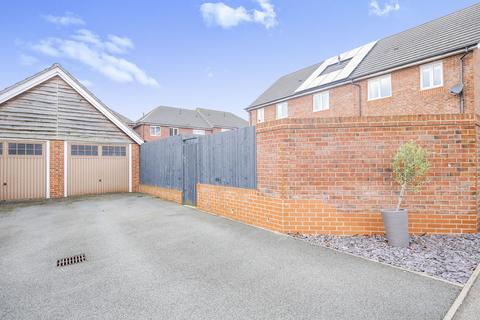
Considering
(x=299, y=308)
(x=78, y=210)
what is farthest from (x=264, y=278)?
(x=78, y=210)

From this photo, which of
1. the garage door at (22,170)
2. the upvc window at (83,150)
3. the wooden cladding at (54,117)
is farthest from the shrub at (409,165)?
the garage door at (22,170)

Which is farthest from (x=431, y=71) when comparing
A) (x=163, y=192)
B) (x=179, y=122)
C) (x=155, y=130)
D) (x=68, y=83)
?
(x=155, y=130)

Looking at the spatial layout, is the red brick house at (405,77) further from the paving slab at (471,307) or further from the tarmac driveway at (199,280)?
the tarmac driveway at (199,280)

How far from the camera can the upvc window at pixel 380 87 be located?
1434 cm

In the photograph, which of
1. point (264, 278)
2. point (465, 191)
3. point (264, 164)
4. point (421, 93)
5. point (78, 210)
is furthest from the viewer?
point (421, 93)

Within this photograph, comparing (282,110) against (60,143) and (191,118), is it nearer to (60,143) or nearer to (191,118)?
(60,143)

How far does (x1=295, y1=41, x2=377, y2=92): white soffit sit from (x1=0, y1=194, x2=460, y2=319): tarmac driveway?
15.4 metres

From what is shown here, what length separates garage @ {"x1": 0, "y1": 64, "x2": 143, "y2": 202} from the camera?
10.6m

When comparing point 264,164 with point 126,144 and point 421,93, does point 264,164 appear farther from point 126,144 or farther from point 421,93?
point 421,93

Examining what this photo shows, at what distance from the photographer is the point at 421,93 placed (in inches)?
506

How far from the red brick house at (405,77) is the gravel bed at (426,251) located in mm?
10248

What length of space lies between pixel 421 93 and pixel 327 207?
1181 centimetres

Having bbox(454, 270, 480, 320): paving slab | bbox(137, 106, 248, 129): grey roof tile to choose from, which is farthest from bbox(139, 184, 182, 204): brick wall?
bbox(137, 106, 248, 129): grey roof tile

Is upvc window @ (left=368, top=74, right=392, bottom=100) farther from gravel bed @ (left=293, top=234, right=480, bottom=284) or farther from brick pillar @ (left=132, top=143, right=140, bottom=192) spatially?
brick pillar @ (left=132, top=143, right=140, bottom=192)
